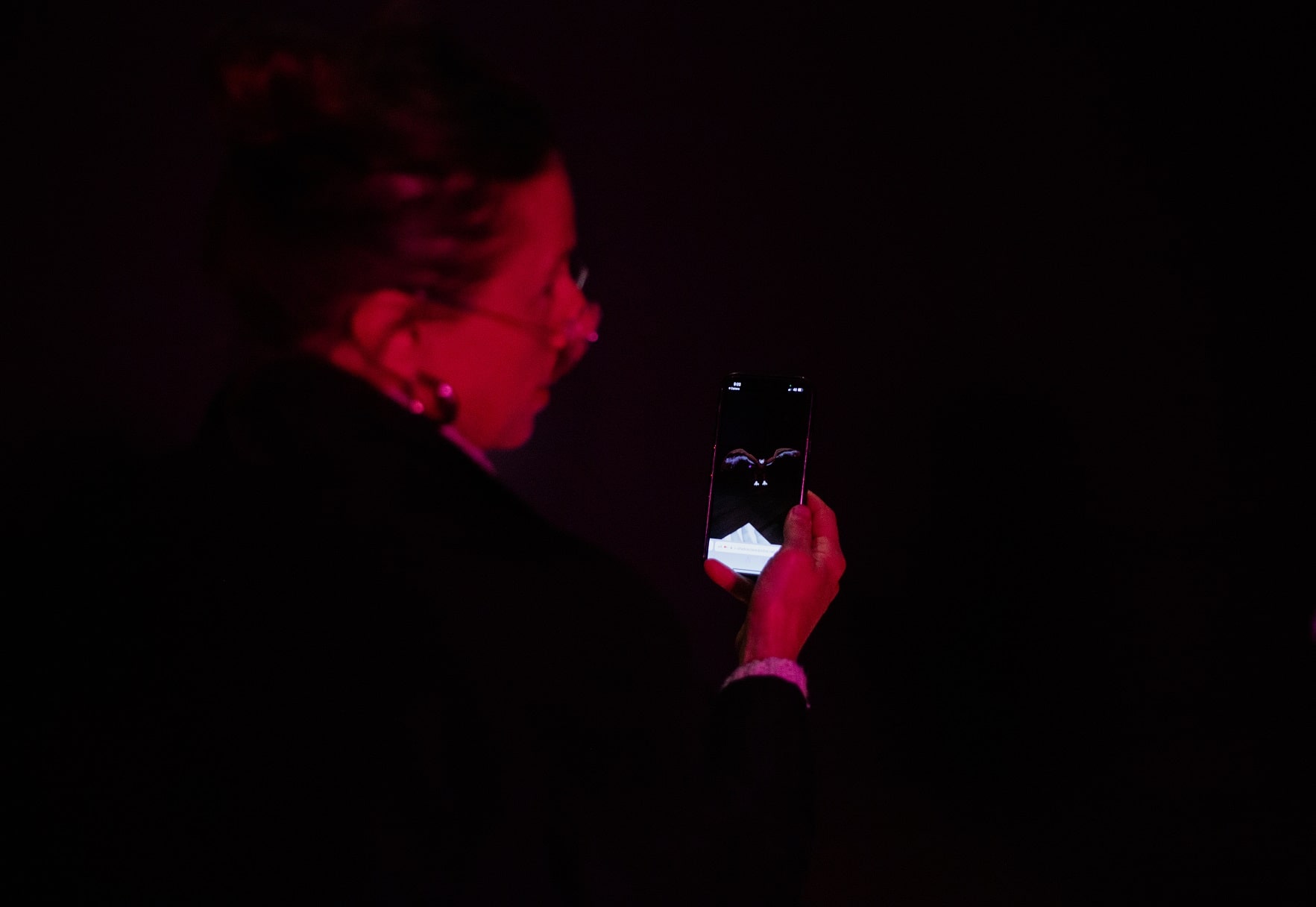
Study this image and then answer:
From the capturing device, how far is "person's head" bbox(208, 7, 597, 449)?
0.49m

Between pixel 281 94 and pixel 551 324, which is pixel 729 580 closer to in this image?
pixel 551 324

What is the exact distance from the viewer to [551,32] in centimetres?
99

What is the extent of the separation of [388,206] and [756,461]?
0.56 meters

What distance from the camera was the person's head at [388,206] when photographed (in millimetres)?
491

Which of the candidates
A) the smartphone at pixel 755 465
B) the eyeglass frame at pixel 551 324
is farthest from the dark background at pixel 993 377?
the eyeglass frame at pixel 551 324

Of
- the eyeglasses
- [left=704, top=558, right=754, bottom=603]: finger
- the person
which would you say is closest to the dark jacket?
the person

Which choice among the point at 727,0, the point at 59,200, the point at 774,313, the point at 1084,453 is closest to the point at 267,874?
the point at 59,200

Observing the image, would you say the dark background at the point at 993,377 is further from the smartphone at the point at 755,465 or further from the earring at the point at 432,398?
the earring at the point at 432,398

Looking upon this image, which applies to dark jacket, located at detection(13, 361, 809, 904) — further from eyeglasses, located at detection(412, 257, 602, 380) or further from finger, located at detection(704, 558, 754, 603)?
finger, located at detection(704, 558, 754, 603)

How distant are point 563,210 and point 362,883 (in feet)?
1.59

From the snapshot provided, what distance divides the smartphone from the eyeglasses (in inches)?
12.3

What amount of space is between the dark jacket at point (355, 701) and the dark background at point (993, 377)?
1.83 feet

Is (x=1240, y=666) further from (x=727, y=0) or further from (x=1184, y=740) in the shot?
(x=727, y=0)

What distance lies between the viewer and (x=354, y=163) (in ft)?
1.60
